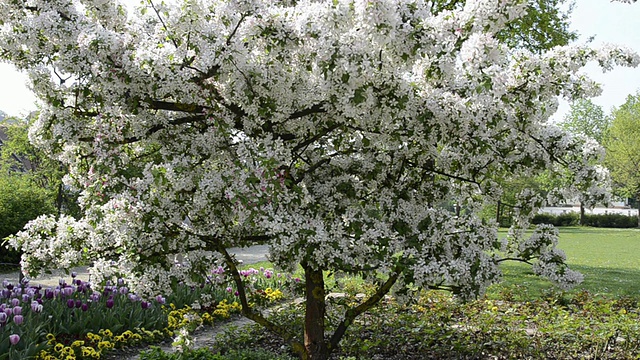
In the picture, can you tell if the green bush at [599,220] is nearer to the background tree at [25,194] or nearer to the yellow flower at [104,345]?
the background tree at [25,194]

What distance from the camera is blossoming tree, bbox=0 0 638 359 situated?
133 inches

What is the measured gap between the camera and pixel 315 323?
4590 millimetres

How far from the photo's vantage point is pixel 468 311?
23.4ft

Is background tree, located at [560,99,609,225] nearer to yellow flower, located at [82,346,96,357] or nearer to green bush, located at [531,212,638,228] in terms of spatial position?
green bush, located at [531,212,638,228]

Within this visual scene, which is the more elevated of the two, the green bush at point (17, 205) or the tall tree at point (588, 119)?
the tall tree at point (588, 119)

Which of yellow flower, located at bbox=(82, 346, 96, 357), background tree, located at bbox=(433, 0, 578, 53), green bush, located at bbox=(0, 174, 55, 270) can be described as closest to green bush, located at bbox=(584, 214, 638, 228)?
background tree, located at bbox=(433, 0, 578, 53)

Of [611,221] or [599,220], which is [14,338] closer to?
[599,220]

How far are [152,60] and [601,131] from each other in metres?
46.9

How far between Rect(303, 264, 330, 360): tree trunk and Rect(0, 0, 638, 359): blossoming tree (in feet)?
0.06

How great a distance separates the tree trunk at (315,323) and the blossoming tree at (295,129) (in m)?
0.02

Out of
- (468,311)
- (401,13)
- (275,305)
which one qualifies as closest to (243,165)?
(401,13)

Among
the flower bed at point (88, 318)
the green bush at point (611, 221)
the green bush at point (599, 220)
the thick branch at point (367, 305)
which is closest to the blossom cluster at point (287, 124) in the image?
the thick branch at point (367, 305)

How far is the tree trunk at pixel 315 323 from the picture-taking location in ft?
14.7

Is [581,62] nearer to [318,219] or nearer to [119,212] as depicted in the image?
[318,219]
